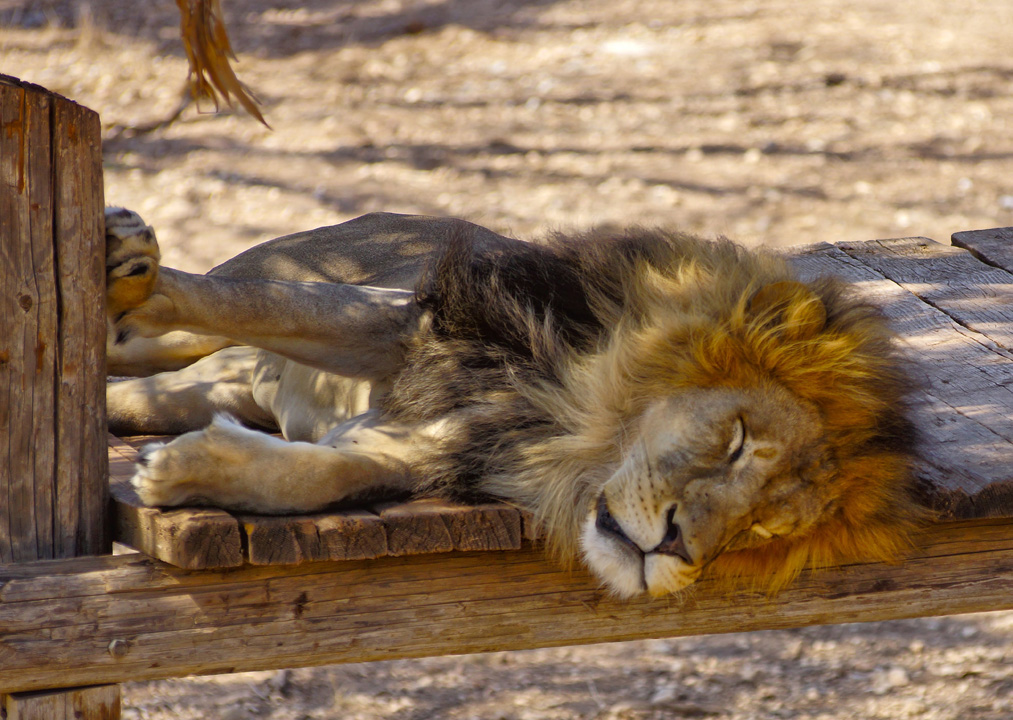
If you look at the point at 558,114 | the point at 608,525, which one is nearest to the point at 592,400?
the point at 608,525

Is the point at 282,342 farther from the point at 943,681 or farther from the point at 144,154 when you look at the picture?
the point at 144,154

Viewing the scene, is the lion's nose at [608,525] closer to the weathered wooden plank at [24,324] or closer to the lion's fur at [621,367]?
the lion's fur at [621,367]

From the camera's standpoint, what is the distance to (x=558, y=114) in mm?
8156

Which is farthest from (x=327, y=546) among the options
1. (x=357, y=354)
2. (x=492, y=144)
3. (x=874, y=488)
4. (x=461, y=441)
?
(x=492, y=144)

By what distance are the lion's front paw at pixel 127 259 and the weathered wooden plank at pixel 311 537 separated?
465 millimetres

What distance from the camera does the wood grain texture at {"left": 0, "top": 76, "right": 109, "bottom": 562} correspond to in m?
1.79

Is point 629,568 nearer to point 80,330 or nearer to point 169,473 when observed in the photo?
point 169,473

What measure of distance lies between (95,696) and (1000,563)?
1.75 m

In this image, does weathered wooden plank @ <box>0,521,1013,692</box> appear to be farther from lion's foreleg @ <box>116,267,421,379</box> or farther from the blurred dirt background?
the blurred dirt background

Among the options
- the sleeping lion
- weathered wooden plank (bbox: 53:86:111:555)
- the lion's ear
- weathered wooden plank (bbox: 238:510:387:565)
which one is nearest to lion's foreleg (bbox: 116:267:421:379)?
the sleeping lion

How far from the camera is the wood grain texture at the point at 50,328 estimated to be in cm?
179

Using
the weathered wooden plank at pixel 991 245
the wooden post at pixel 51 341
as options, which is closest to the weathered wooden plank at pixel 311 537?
the wooden post at pixel 51 341

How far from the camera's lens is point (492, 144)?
25.7 ft

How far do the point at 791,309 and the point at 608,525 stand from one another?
1.75 feet
